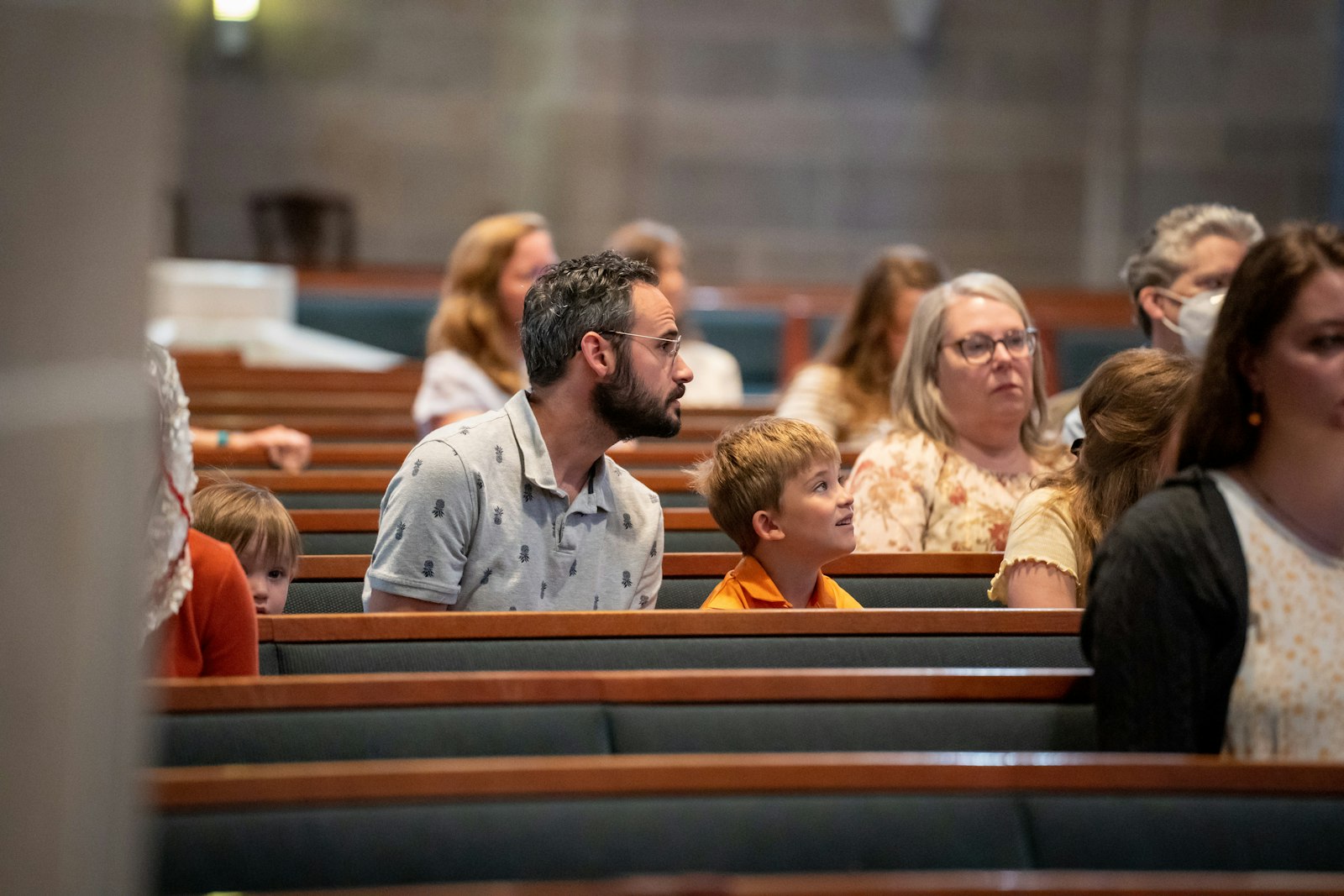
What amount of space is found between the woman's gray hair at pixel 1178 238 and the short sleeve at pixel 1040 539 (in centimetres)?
99

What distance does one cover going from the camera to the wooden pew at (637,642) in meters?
1.83

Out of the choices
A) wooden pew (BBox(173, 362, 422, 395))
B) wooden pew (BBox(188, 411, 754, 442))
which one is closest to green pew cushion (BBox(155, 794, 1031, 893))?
wooden pew (BBox(188, 411, 754, 442))

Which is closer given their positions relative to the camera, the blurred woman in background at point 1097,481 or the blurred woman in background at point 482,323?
the blurred woman in background at point 1097,481

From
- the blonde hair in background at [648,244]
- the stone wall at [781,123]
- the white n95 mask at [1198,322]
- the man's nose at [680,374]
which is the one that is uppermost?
the stone wall at [781,123]

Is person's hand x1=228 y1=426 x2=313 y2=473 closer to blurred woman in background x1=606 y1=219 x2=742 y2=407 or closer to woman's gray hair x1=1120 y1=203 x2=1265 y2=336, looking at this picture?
blurred woman in background x1=606 y1=219 x2=742 y2=407

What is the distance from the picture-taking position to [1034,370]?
2969mm

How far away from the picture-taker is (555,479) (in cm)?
231

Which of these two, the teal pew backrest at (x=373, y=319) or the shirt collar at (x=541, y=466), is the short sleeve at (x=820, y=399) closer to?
the shirt collar at (x=541, y=466)

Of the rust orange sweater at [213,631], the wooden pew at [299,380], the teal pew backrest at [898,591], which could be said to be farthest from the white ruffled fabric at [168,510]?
the wooden pew at [299,380]

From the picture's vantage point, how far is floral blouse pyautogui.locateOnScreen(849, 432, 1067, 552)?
280 centimetres

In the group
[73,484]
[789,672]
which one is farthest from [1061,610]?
[73,484]

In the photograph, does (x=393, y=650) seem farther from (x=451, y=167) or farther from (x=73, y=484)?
(x=451, y=167)

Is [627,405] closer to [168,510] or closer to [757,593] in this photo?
[757,593]

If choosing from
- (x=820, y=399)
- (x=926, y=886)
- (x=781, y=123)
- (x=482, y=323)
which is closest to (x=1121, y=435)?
(x=926, y=886)
